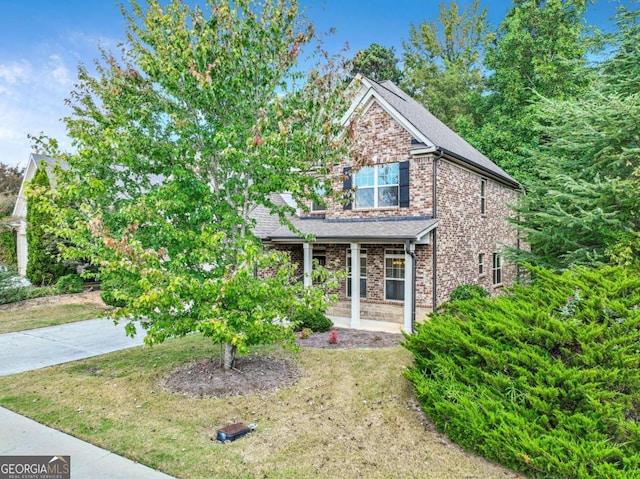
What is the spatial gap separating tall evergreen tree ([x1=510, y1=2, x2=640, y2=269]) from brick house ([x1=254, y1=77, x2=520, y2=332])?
2.69 metres

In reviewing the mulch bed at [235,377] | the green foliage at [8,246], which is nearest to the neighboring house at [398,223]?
the mulch bed at [235,377]

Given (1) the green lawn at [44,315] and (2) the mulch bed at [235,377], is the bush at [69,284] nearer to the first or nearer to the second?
(1) the green lawn at [44,315]

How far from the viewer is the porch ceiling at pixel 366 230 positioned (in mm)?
11758

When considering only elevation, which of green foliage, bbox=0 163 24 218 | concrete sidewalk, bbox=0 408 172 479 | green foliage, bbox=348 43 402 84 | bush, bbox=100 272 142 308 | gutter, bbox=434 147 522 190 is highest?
green foliage, bbox=348 43 402 84

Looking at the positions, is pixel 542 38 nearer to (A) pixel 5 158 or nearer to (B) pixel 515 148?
(B) pixel 515 148

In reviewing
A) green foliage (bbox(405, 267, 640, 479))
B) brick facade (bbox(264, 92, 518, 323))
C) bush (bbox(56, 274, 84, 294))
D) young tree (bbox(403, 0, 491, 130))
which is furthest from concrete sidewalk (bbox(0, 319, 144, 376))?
young tree (bbox(403, 0, 491, 130))

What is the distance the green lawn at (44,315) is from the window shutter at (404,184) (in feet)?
34.7

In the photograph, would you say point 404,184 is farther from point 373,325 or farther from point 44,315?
point 44,315

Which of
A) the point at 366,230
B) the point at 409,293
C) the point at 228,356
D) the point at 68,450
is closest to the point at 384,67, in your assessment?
the point at 366,230

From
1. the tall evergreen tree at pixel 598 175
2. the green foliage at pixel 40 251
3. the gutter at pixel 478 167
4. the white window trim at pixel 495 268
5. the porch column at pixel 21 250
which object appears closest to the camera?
the tall evergreen tree at pixel 598 175

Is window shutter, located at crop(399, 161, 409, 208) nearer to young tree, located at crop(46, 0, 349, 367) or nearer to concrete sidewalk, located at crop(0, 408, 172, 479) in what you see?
young tree, located at crop(46, 0, 349, 367)

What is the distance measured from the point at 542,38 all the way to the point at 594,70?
44.3 feet

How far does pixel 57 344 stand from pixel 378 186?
10682 millimetres

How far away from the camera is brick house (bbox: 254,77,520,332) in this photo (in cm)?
1259
